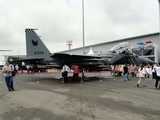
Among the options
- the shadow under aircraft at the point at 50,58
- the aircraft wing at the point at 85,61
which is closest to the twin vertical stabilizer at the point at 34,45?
the shadow under aircraft at the point at 50,58

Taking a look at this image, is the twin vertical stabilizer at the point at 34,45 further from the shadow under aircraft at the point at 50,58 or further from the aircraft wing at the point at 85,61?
the aircraft wing at the point at 85,61

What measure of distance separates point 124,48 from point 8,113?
13.7 metres

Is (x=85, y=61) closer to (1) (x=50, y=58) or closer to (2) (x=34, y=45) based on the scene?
(1) (x=50, y=58)

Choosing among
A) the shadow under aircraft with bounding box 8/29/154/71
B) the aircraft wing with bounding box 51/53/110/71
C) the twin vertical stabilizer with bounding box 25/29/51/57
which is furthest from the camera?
the twin vertical stabilizer with bounding box 25/29/51/57

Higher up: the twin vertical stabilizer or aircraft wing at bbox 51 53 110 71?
the twin vertical stabilizer

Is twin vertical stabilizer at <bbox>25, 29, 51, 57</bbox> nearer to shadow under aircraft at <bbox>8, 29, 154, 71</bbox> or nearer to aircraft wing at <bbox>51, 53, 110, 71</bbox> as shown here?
shadow under aircraft at <bbox>8, 29, 154, 71</bbox>

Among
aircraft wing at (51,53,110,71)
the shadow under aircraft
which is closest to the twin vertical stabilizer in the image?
the shadow under aircraft

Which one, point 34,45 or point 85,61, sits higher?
point 34,45

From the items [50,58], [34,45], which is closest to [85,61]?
[50,58]

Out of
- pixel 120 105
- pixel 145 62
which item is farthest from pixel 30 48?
pixel 145 62

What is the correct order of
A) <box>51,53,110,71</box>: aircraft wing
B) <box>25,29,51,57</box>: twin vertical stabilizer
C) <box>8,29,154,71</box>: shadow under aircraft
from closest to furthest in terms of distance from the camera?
1. <box>51,53,110,71</box>: aircraft wing
2. <box>8,29,154,71</box>: shadow under aircraft
3. <box>25,29,51,57</box>: twin vertical stabilizer

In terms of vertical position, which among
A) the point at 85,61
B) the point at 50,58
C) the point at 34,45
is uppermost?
the point at 34,45

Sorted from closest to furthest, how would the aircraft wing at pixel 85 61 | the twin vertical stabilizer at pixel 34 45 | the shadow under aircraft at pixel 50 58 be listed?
1. the aircraft wing at pixel 85 61
2. the shadow under aircraft at pixel 50 58
3. the twin vertical stabilizer at pixel 34 45

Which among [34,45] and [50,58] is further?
[34,45]
